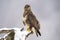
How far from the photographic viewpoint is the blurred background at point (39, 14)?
6.04 ft

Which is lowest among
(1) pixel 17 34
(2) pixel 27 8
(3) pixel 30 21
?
(1) pixel 17 34

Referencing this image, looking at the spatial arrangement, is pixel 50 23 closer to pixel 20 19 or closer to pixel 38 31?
pixel 38 31

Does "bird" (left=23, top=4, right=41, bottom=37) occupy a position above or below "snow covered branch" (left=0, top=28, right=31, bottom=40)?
above

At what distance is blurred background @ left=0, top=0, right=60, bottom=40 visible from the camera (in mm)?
1842

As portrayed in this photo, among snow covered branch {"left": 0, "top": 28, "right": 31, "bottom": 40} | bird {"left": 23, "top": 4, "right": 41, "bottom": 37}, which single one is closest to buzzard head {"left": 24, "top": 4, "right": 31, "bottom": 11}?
bird {"left": 23, "top": 4, "right": 41, "bottom": 37}

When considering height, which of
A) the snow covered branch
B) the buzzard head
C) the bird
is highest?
the buzzard head

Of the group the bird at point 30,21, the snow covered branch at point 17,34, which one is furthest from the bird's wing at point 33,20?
the snow covered branch at point 17,34

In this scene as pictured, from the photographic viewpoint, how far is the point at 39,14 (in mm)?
1909

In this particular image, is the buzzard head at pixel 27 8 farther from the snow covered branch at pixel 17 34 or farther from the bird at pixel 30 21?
the snow covered branch at pixel 17 34

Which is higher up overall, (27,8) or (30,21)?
(27,8)

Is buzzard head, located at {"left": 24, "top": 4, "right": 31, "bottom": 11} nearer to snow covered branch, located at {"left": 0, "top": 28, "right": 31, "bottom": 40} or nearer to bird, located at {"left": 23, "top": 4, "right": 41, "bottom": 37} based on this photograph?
bird, located at {"left": 23, "top": 4, "right": 41, "bottom": 37}

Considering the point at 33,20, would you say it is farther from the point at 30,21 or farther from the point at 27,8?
the point at 27,8

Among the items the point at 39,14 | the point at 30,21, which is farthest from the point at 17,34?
the point at 39,14

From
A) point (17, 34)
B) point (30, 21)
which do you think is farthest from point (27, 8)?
point (17, 34)
